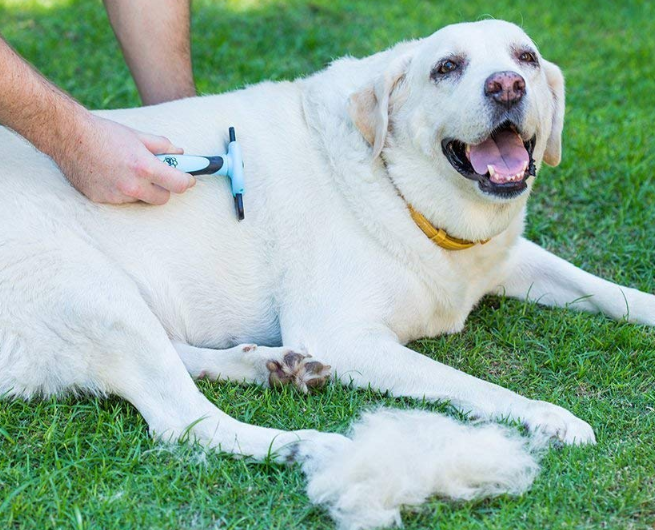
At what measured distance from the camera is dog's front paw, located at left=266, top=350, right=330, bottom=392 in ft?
11.5

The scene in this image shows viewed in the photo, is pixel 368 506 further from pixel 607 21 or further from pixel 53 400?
pixel 607 21

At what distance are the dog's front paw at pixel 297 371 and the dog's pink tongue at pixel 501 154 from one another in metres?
0.97

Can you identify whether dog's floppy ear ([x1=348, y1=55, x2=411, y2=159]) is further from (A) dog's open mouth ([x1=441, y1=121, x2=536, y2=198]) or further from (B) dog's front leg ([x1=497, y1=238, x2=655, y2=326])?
(B) dog's front leg ([x1=497, y1=238, x2=655, y2=326])

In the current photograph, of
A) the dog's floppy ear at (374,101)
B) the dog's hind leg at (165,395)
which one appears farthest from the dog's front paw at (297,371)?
the dog's floppy ear at (374,101)

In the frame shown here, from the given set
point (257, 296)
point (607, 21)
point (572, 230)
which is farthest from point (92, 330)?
point (607, 21)

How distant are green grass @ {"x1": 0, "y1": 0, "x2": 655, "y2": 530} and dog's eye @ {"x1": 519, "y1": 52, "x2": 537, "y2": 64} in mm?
1103

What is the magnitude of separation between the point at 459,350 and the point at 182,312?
1.15 metres

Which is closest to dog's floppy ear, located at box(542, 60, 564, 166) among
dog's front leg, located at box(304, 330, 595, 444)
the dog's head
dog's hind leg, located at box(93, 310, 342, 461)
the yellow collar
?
the dog's head

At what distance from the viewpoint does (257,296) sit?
3812 millimetres

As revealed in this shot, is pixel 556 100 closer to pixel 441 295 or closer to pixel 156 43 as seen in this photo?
pixel 441 295

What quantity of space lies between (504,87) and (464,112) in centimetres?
17

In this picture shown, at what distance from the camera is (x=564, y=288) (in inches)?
170

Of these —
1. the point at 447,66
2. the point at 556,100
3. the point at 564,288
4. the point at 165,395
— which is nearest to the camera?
the point at 165,395

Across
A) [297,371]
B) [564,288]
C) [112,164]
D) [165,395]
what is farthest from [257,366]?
[564,288]
